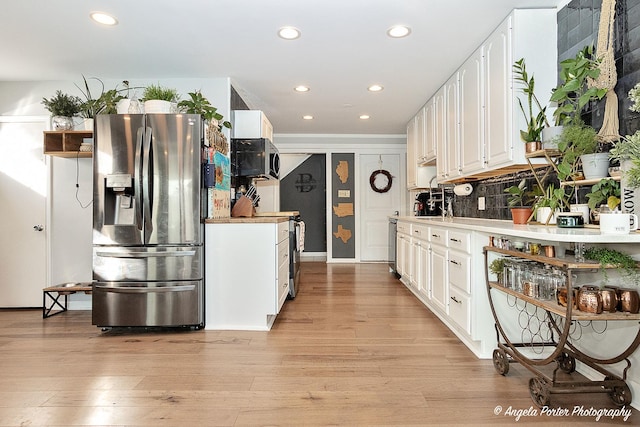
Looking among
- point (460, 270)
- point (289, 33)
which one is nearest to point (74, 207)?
point (289, 33)

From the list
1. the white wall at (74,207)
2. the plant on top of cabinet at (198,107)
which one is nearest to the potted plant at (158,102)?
the plant on top of cabinet at (198,107)

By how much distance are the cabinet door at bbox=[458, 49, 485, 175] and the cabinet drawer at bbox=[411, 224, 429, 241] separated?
0.66 metres

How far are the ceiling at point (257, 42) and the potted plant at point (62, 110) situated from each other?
279 millimetres

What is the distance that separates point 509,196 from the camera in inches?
128

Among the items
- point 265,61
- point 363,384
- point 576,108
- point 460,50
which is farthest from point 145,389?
point 460,50

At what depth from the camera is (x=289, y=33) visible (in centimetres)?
276

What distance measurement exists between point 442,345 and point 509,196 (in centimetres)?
152

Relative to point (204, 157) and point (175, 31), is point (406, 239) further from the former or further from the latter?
point (175, 31)

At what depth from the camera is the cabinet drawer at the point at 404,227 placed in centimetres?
430

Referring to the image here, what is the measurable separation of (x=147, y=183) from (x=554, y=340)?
3043mm

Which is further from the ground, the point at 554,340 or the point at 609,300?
the point at 609,300

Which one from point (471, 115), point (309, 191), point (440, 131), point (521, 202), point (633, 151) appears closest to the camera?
point (633, 151)

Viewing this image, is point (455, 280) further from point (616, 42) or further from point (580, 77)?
point (616, 42)

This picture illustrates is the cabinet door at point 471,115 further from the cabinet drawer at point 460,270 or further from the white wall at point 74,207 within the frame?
the white wall at point 74,207
